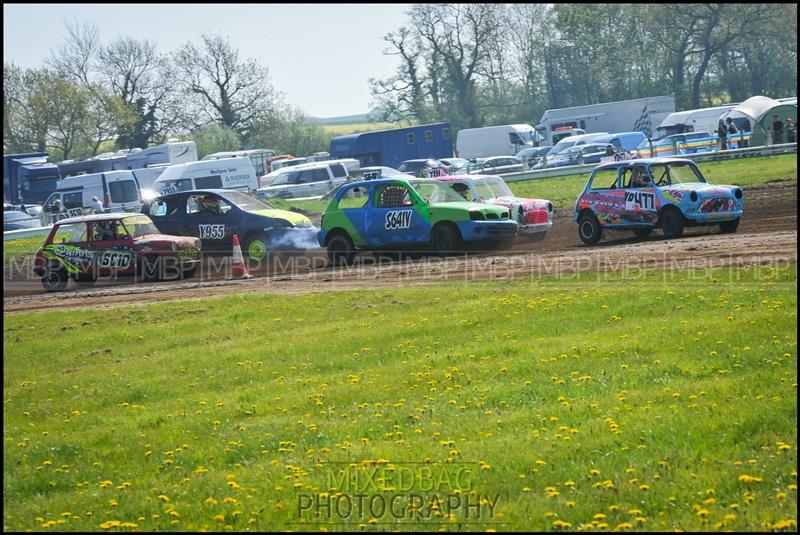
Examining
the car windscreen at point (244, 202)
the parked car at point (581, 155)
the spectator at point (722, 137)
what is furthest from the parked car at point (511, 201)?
the parked car at point (581, 155)

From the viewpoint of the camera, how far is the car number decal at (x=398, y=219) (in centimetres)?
1842

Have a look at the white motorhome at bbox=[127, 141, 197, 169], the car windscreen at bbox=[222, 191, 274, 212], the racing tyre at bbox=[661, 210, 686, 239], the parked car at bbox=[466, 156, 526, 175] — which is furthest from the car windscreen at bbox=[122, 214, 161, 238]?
the white motorhome at bbox=[127, 141, 197, 169]

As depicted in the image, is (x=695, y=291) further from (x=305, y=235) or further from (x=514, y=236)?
(x=305, y=235)

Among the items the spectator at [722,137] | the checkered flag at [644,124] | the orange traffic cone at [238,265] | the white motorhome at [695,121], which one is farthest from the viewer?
the checkered flag at [644,124]

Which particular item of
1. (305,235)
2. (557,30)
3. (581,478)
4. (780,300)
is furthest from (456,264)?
(557,30)

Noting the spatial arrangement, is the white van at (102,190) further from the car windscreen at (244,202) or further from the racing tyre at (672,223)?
the racing tyre at (672,223)

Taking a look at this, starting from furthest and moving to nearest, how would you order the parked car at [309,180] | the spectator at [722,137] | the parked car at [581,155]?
the parked car at [581,155] < the parked car at [309,180] < the spectator at [722,137]

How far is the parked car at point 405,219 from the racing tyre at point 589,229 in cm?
172

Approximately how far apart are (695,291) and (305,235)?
10319 millimetres

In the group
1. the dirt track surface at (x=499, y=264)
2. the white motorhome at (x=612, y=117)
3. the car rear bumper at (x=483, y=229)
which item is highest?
the white motorhome at (x=612, y=117)

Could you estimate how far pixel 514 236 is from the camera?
60.2ft

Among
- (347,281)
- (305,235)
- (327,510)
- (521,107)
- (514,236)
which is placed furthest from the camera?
(521,107)

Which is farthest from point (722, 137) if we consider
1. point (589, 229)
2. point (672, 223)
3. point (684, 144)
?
point (672, 223)

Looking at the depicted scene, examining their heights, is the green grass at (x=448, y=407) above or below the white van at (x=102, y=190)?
below
